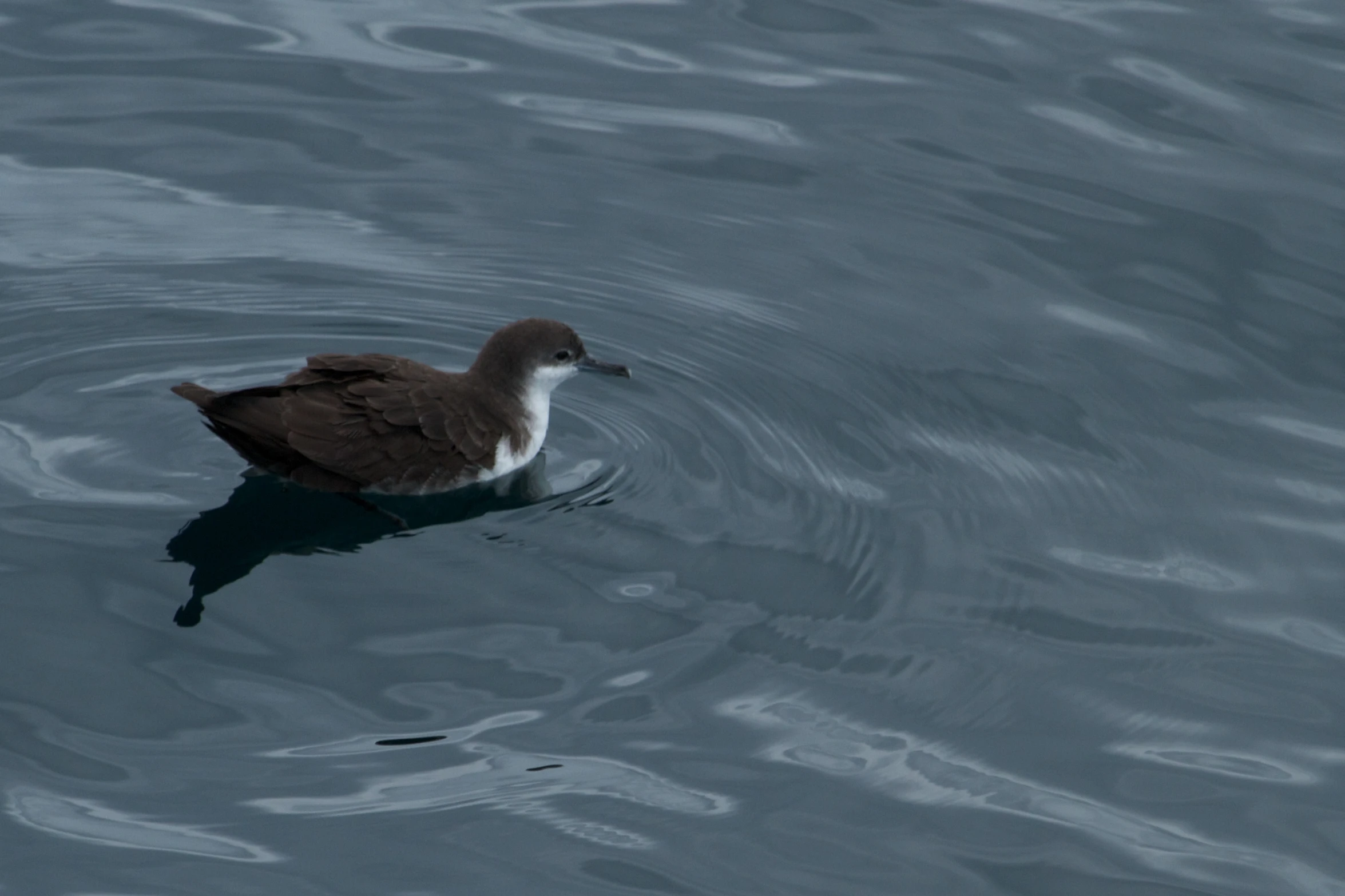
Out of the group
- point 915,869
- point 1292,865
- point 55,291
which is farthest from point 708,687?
point 55,291

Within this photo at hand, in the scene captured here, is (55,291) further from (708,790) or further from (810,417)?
(708,790)

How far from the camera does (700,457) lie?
829 cm

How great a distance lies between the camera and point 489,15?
12.6m

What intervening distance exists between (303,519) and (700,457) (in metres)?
1.86

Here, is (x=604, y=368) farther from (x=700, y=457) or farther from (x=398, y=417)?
(x=398, y=417)

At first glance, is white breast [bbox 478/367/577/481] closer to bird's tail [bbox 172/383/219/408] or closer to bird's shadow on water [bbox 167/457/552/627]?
bird's shadow on water [bbox 167/457/552/627]

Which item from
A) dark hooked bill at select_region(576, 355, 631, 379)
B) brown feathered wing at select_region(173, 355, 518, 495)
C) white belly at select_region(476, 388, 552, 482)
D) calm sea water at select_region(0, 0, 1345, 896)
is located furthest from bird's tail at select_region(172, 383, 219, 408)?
dark hooked bill at select_region(576, 355, 631, 379)

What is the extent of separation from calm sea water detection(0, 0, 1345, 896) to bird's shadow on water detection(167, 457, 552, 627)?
0.09 ft

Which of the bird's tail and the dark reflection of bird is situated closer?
the bird's tail

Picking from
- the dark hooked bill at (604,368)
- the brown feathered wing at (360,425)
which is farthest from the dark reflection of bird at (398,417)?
the dark hooked bill at (604,368)

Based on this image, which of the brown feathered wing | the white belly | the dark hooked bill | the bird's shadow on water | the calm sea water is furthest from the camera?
the dark hooked bill

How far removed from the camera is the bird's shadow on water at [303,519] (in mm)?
7395

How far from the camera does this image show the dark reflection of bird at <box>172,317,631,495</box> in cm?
758

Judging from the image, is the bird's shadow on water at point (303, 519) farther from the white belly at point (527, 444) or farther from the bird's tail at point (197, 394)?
the bird's tail at point (197, 394)
